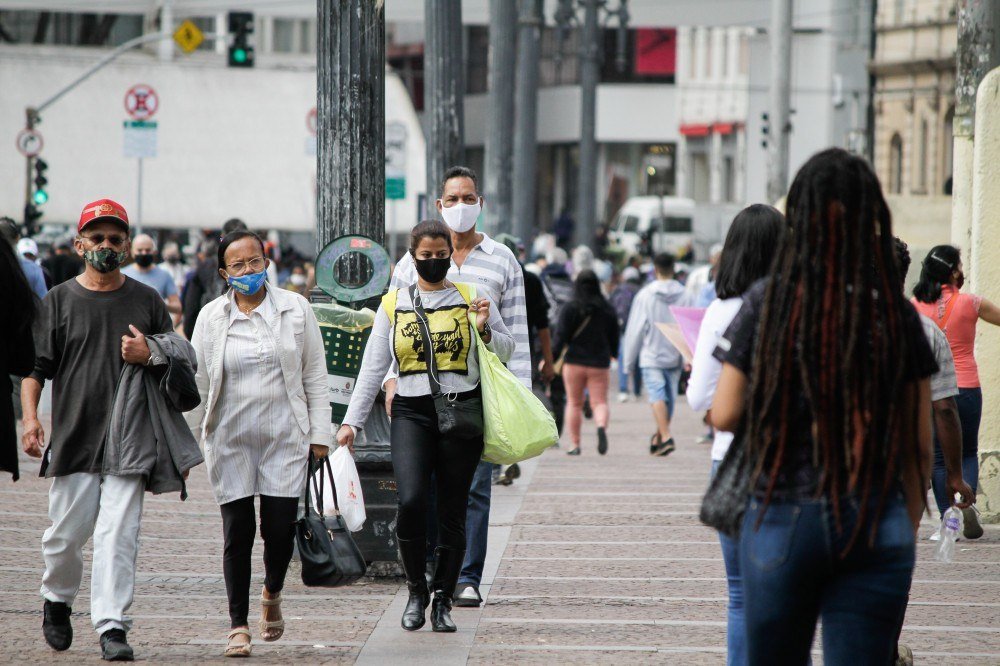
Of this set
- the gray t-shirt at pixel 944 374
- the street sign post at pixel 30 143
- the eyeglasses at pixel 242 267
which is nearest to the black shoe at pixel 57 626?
the eyeglasses at pixel 242 267

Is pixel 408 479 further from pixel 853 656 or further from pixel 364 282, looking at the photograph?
pixel 853 656

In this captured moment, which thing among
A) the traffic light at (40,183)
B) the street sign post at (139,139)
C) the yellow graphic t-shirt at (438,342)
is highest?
the street sign post at (139,139)

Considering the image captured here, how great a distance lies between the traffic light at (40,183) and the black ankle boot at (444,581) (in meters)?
22.8

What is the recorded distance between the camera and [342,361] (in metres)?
8.91

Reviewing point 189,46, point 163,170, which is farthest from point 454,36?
point 189,46

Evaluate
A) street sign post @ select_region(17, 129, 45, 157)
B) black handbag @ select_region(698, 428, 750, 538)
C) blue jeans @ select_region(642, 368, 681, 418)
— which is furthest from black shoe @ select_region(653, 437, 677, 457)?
street sign post @ select_region(17, 129, 45, 157)

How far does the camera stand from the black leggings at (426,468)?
7332mm

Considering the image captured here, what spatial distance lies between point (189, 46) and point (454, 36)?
1860cm

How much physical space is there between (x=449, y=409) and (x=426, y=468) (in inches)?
10.6

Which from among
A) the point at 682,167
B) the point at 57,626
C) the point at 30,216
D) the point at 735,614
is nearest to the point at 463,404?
the point at 57,626

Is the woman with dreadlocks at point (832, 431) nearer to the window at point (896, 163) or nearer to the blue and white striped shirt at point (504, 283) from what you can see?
the blue and white striped shirt at point (504, 283)

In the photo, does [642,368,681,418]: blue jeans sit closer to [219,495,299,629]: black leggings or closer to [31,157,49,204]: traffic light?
[219,495,299,629]: black leggings

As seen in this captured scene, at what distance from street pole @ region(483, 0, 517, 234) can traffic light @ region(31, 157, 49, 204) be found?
30.5 feet

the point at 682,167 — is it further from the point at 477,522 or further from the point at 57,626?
the point at 57,626
